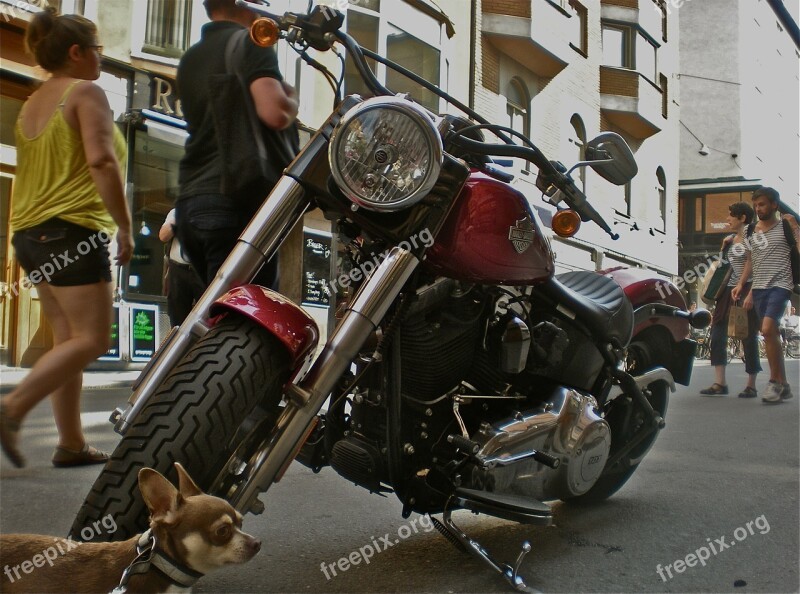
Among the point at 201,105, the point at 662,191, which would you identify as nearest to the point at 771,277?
the point at 662,191

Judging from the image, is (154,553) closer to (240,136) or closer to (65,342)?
(240,136)

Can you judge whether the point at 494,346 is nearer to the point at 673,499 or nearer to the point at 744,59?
the point at 673,499

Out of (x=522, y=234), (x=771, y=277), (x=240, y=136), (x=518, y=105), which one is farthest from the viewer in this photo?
(x=771, y=277)

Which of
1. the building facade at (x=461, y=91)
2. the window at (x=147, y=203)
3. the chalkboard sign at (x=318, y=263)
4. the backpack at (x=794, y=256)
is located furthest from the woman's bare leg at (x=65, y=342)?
the backpack at (x=794, y=256)

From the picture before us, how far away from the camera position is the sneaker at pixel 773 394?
6.35 meters

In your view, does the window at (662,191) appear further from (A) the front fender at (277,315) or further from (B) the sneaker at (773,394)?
(A) the front fender at (277,315)

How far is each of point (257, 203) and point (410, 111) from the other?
3.14 feet

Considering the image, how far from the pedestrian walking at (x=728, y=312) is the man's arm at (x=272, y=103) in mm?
4978

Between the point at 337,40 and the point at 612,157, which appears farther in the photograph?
the point at 612,157

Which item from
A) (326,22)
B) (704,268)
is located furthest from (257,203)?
(704,268)

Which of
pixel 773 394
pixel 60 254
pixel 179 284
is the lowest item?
pixel 773 394

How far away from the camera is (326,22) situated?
6.62 feet

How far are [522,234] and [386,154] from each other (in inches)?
19.3

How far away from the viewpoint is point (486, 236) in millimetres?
1999
